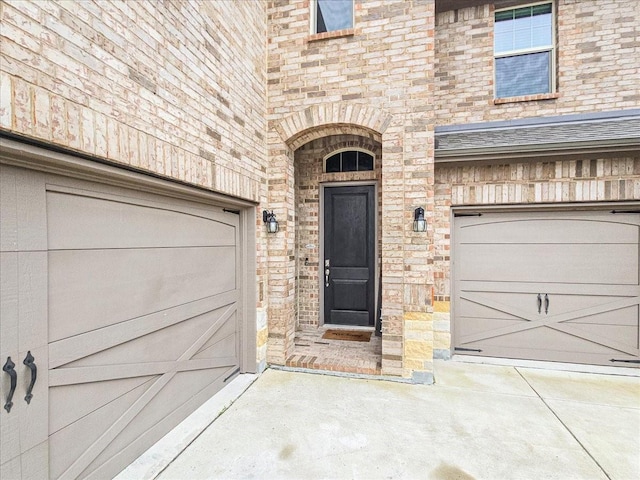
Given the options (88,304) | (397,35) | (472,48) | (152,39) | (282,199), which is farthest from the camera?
(472,48)

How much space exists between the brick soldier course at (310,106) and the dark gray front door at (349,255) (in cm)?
23

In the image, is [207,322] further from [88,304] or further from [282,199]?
[282,199]

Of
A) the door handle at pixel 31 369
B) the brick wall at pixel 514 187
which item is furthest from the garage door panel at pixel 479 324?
the door handle at pixel 31 369


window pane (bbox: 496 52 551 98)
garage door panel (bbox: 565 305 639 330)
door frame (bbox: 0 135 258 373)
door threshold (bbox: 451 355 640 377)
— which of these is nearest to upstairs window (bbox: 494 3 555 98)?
window pane (bbox: 496 52 551 98)

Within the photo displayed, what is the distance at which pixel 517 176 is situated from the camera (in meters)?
A: 3.78

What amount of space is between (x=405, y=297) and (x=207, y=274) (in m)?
2.07

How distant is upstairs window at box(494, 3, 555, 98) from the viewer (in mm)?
4273

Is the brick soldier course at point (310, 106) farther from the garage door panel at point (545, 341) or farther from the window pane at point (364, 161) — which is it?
the garage door panel at point (545, 341)

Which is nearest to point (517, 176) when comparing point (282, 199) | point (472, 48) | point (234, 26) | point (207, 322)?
point (472, 48)

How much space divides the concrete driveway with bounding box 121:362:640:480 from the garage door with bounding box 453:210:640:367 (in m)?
0.58

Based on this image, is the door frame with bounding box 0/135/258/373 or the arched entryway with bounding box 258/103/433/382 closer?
the door frame with bounding box 0/135/258/373

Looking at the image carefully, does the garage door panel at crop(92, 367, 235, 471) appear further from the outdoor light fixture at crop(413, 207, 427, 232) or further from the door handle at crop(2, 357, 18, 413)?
the outdoor light fixture at crop(413, 207, 427, 232)

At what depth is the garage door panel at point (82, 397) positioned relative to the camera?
1.64 m

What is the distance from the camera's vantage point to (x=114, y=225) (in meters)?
1.95
